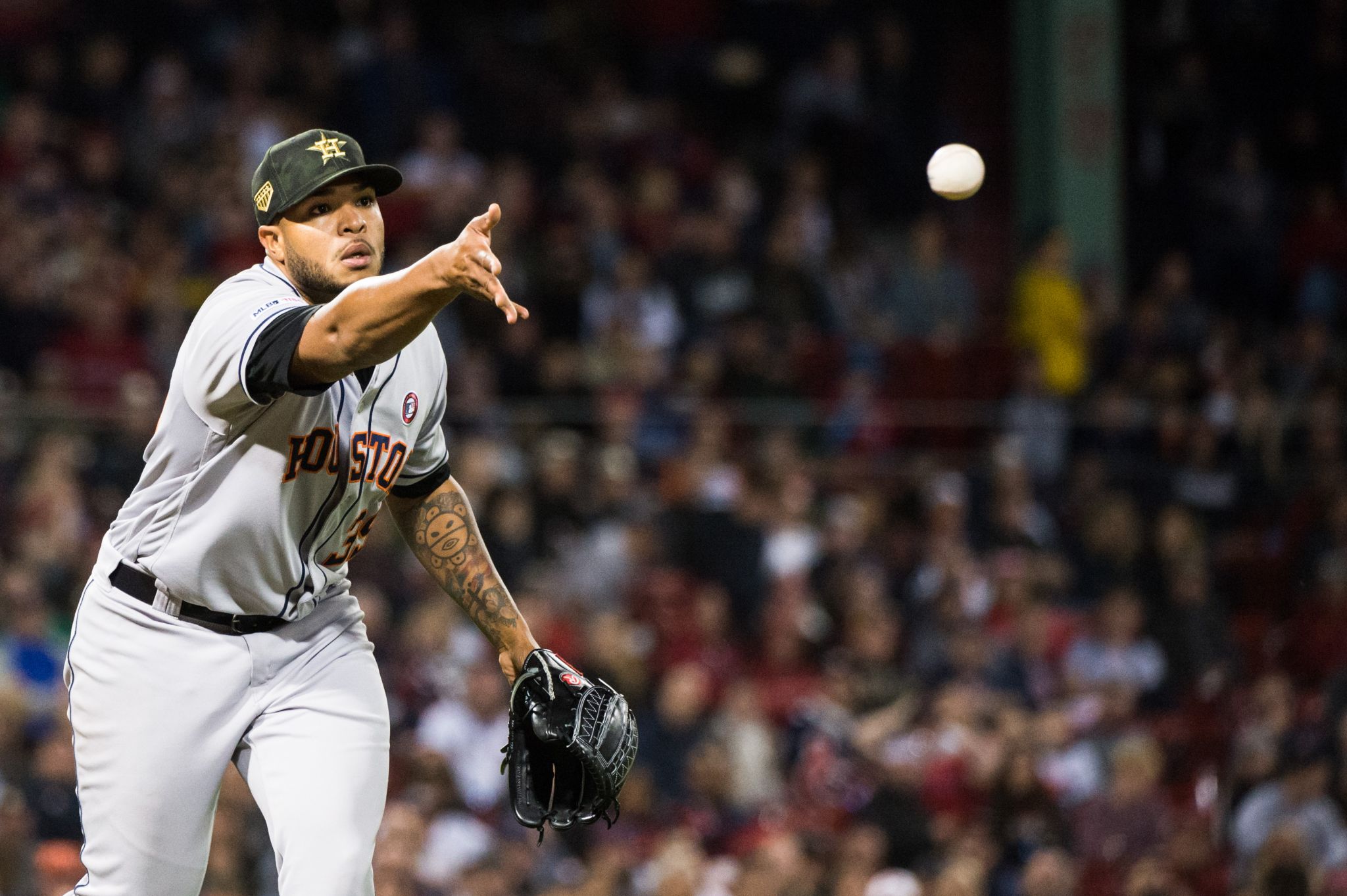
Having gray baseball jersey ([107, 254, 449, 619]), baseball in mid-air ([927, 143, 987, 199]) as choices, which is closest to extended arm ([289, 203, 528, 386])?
gray baseball jersey ([107, 254, 449, 619])

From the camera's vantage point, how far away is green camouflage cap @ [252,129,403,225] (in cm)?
382

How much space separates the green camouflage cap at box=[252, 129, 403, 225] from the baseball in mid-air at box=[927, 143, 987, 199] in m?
1.89

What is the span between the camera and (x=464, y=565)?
431cm

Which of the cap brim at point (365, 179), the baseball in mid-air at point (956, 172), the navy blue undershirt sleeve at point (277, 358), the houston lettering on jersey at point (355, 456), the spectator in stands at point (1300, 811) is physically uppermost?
the cap brim at point (365, 179)

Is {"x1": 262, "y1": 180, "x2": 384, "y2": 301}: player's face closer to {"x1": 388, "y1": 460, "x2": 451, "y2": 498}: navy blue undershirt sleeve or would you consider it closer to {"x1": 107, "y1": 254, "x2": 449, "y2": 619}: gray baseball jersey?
{"x1": 107, "y1": 254, "x2": 449, "y2": 619}: gray baseball jersey

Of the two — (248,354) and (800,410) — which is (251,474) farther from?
(800,410)

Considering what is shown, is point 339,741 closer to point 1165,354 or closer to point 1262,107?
point 1165,354

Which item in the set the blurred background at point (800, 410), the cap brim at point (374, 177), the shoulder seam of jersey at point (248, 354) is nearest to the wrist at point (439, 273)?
the shoulder seam of jersey at point (248, 354)

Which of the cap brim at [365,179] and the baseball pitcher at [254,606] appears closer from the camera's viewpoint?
the baseball pitcher at [254,606]

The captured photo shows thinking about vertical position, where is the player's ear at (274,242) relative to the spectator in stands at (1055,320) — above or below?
above

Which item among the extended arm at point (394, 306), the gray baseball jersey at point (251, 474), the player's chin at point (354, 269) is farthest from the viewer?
the player's chin at point (354, 269)

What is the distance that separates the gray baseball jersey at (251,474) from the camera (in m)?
3.66

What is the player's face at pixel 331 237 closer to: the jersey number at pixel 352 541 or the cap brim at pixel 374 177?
the cap brim at pixel 374 177

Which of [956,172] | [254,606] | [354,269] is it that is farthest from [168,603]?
[956,172]
